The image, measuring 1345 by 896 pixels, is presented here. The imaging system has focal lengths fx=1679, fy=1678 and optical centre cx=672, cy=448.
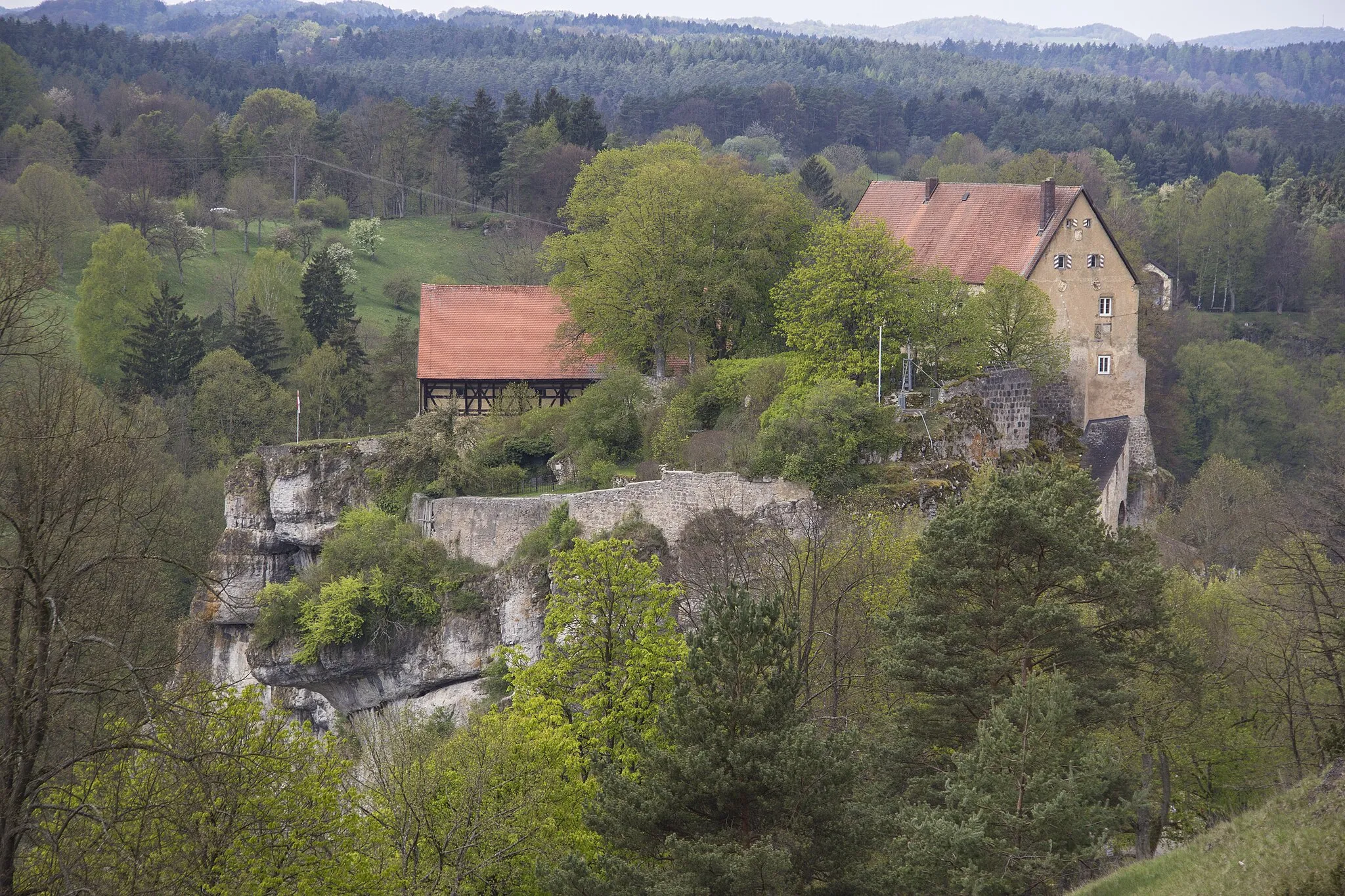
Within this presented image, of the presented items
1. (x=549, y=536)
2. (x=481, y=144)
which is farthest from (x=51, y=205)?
(x=549, y=536)

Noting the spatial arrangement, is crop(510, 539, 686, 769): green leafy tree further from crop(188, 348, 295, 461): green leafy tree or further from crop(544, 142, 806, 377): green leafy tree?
crop(188, 348, 295, 461): green leafy tree

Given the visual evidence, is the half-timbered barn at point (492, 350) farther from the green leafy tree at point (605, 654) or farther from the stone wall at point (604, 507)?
the green leafy tree at point (605, 654)

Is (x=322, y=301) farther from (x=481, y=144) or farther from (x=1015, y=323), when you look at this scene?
(x=1015, y=323)

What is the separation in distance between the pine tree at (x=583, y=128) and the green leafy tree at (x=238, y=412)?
29615 mm

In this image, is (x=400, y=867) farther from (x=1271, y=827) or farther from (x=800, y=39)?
(x=800, y=39)

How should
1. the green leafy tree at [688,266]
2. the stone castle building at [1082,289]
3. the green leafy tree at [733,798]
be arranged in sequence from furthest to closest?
1. the stone castle building at [1082,289]
2. the green leafy tree at [688,266]
3. the green leafy tree at [733,798]

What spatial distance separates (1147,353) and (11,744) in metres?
51.2

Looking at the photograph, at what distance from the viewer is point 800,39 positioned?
600 ft

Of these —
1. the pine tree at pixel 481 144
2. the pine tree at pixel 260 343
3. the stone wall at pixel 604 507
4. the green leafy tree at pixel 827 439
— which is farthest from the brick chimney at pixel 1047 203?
the pine tree at pixel 481 144

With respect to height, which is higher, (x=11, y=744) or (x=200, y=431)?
(x=11, y=744)

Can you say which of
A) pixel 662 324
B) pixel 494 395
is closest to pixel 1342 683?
pixel 662 324

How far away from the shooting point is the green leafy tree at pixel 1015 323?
124 feet

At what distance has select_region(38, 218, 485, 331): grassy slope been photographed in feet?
227

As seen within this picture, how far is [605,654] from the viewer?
2280 centimetres
